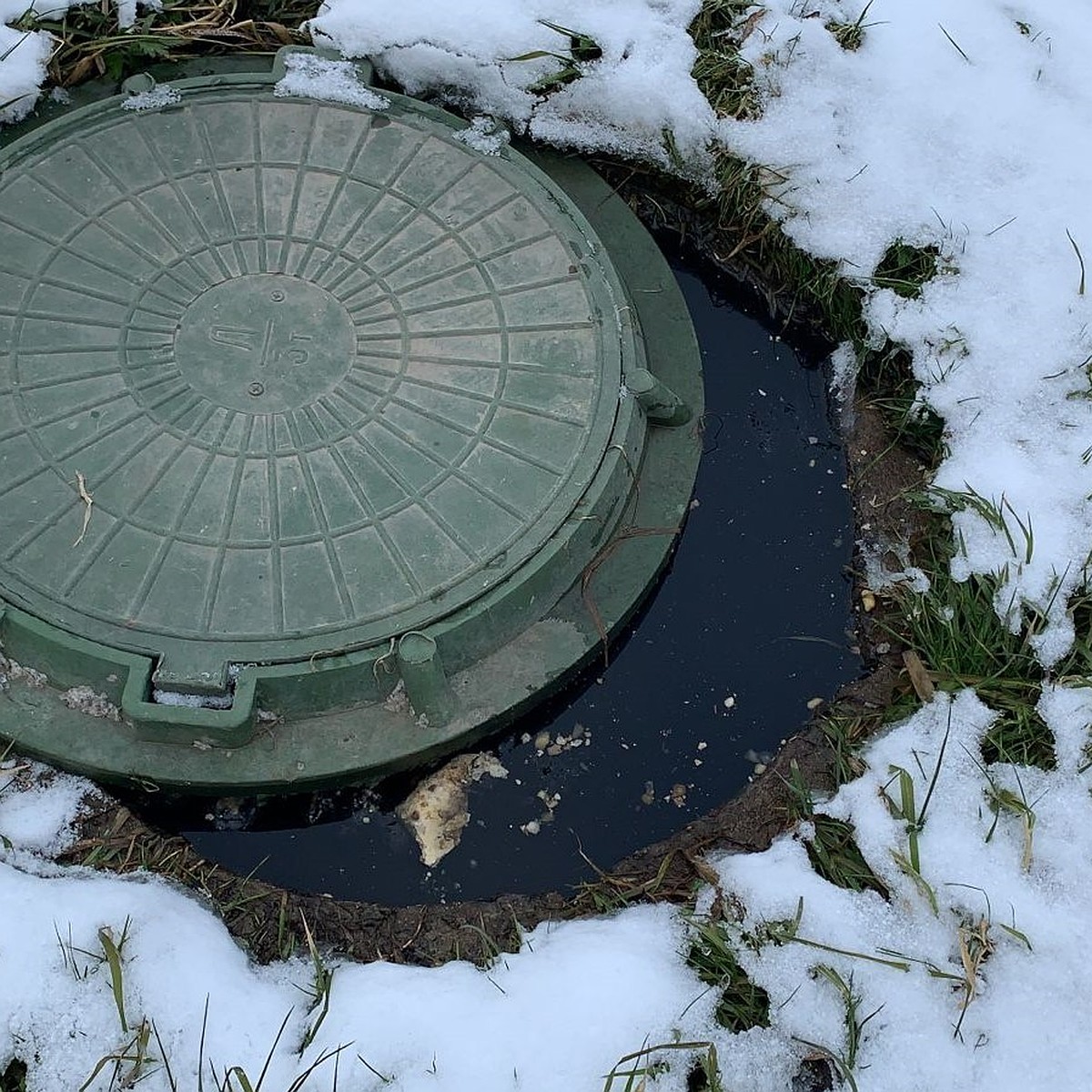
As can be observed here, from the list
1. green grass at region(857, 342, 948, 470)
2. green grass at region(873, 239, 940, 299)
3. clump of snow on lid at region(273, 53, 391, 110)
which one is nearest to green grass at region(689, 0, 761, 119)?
green grass at region(873, 239, 940, 299)

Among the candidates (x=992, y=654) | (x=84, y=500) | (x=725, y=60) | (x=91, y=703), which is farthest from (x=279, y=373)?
(x=992, y=654)

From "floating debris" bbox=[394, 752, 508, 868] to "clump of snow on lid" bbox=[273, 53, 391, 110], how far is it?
5.49 ft

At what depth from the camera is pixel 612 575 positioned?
281 centimetres

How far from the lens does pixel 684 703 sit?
2801mm

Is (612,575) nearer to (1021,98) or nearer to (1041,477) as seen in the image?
(1041,477)

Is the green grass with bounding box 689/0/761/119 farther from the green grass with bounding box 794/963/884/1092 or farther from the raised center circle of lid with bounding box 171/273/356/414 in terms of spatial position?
the green grass with bounding box 794/963/884/1092

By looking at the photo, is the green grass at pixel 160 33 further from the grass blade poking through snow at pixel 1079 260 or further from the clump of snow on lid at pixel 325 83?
the grass blade poking through snow at pixel 1079 260

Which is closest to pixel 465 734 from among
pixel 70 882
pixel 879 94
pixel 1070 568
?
pixel 70 882

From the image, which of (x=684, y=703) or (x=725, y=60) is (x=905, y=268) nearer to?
(x=725, y=60)

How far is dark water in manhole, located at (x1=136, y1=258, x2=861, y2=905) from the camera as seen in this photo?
8.62ft

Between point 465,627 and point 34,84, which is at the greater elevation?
point 34,84

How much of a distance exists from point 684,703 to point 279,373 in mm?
1196

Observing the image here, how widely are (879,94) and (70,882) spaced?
9.11 ft

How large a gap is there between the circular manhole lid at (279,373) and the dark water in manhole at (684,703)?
16.1 inches
